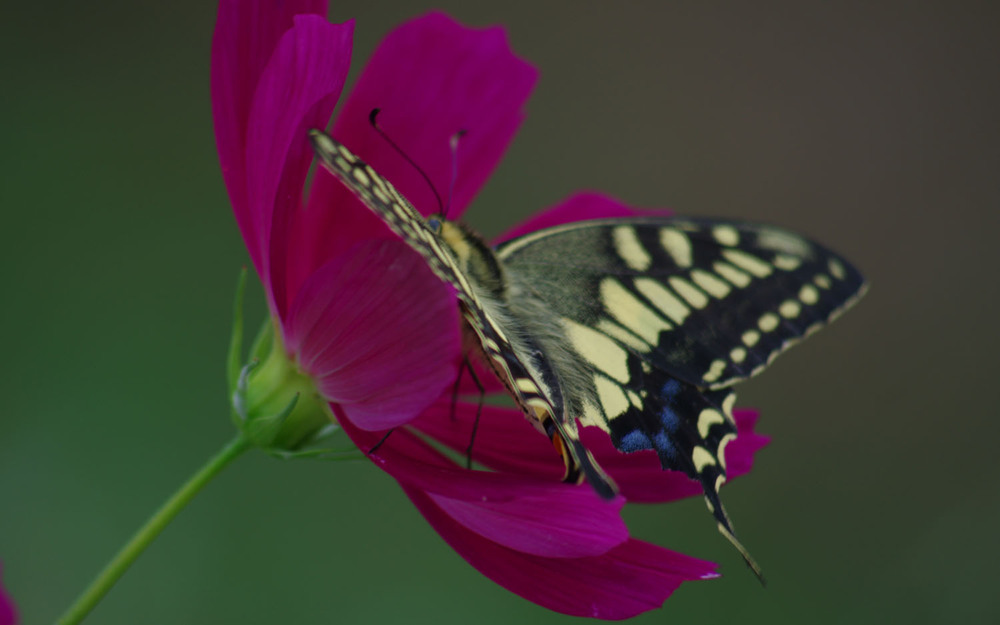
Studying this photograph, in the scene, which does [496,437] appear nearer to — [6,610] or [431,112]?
[431,112]

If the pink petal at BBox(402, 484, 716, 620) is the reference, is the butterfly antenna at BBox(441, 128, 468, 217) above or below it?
above

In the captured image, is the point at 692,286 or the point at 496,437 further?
the point at 692,286

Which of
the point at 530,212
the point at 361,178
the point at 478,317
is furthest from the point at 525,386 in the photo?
the point at 530,212

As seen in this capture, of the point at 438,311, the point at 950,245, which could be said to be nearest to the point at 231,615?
the point at 438,311

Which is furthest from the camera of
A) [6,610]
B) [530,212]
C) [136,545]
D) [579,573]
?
[530,212]

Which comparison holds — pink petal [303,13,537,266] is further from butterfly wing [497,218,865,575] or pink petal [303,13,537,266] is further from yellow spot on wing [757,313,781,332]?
yellow spot on wing [757,313,781,332]

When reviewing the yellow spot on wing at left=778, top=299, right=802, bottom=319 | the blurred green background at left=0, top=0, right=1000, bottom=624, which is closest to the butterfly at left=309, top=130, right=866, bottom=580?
the yellow spot on wing at left=778, top=299, right=802, bottom=319

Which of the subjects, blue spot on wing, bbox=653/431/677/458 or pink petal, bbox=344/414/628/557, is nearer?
pink petal, bbox=344/414/628/557

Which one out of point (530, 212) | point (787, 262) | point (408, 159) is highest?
point (408, 159)
